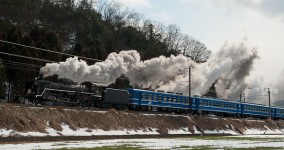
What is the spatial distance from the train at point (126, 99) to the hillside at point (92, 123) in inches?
134

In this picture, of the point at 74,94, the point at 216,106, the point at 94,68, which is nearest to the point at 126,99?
the point at 94,68

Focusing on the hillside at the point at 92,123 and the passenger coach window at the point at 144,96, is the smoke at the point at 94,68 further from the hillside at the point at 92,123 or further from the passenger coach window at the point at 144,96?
the hillside at the point at 92,123

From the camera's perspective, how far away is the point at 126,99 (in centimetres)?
5322

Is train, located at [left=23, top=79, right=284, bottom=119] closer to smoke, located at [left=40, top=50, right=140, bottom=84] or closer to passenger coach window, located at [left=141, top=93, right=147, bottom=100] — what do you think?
passenger coach window, located at [left=141, top=93, right=147, bottom=100]

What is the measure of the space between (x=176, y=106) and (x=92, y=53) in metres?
23.8

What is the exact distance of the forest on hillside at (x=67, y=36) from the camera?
193 feet

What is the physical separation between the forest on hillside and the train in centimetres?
1228

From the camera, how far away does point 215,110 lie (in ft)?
234

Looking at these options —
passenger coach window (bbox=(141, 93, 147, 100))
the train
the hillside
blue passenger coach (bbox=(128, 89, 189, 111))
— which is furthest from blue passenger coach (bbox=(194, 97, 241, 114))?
passenger coach window (bbox=(141, 93, 147, 100))

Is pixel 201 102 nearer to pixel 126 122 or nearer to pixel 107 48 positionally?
pixel 126 122

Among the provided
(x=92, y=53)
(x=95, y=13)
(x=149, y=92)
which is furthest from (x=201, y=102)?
(x=95, y=13)

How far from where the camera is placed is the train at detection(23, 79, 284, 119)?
43.4 m

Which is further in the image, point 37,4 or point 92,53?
point 37,4

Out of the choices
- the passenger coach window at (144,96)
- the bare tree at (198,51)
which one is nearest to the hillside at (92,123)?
the passenger coach window at (144,96)
